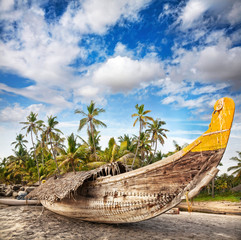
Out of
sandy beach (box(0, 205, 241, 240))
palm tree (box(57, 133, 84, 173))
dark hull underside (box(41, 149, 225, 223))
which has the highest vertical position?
palm tree (box(57, 133, 84, 173))

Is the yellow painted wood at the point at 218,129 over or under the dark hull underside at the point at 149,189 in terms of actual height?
over

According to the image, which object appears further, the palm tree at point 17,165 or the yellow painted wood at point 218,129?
the palm tree at point 17,165

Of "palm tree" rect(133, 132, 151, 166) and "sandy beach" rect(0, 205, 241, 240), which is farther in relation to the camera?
"palm tree" rect(133, 132, 151, 166)

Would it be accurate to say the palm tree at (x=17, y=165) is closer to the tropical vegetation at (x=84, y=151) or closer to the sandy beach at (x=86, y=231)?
the tropical vegetation at (x=84, y=151)

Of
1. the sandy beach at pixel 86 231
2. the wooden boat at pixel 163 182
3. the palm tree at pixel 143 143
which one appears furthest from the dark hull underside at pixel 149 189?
the palm tree at pixel 143 143

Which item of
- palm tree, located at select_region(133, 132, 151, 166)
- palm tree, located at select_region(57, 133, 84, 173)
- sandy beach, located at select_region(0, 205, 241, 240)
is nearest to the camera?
sandy beach, located at select_region(0, 205, 241, 240)

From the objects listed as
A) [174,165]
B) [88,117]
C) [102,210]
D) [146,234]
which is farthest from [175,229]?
[88,117]

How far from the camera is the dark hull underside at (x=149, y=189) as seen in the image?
412 cm

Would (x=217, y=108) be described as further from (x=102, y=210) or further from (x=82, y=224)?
(x=82, y=224)

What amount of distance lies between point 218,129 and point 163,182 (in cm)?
194

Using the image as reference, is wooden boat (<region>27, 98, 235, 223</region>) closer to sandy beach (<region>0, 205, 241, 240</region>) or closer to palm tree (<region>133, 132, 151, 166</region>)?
sandy beach (<region>0, 205, 241, 240</region>)

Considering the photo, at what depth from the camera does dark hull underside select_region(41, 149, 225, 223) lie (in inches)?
162

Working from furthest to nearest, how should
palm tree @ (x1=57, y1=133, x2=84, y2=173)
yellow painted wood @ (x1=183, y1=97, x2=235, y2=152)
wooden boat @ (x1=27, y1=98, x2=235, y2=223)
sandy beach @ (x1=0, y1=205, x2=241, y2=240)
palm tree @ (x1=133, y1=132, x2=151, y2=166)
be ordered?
→ palm tree @ (x1=133, y1=132, x2=151, y2=166) → palm tree @ (x1=57, y1=133, x2=84, y2=173) → sandy beach @ (x1=0, y1=205, x2=241, y2=240) → wooden boat @ (x1=27, y1=98, x2=235, y2=223) → yellow painted wood @ (x1=183, y1=97, x2=235, y2=152)

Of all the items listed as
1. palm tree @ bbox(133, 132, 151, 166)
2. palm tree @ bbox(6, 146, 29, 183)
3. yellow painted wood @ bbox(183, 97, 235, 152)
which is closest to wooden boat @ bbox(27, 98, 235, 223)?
yellow painted wood @ bbox(183, 97, 235, 152)
